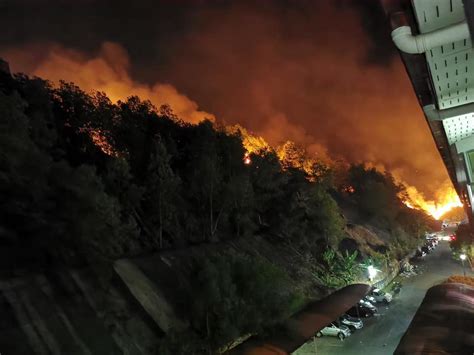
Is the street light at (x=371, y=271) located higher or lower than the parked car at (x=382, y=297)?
higher

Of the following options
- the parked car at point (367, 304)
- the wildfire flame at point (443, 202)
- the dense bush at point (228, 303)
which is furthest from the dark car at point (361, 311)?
the wildfire flame at point (443, 202)

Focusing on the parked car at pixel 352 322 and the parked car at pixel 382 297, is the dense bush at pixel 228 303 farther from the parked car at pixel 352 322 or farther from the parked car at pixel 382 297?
the parked car at pixel 382 297

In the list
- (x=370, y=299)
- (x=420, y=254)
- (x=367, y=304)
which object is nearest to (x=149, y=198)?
(x=367, y=304)

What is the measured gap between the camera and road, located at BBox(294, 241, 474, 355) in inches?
804

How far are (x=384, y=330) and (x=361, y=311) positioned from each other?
310 centimetres

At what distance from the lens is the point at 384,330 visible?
78.5 feet

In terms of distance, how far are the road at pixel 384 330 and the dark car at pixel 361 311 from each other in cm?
48

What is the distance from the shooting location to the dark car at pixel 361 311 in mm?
26225

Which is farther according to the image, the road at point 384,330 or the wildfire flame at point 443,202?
the wildfire flame at point 443,202

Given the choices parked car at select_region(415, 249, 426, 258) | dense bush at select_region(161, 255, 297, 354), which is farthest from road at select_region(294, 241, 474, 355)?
parked car at select_region(415, 249, 426, 258)

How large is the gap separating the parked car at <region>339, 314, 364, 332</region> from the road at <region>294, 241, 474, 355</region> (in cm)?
31

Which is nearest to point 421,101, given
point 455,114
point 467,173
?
point 455,114

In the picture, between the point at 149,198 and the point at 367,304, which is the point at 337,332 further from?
the point at 149,198

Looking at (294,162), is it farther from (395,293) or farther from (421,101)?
(421,101)
